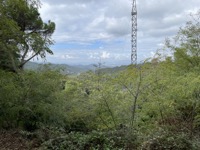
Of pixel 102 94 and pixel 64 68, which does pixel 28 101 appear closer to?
pixel 102 94

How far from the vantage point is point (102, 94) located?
929cm

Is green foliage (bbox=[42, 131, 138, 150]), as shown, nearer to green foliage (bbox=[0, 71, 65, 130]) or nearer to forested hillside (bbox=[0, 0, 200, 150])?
forested hillside (bbox=[0, 0, 200, 150])

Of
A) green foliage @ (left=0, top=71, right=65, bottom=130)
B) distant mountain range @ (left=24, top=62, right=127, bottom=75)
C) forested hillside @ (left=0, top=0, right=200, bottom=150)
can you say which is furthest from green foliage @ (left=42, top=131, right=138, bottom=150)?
distant mountain range @ (left=24, top=62, right=127, bottom=75)

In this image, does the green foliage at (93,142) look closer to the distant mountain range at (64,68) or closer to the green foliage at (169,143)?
the green foliage at (169,143)

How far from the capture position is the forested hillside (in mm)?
7762

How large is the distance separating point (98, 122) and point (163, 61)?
3.65 meters

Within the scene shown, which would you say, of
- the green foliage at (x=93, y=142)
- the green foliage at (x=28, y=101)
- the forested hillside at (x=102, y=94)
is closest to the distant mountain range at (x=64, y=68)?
the forested hillside at (x=102, y=94)

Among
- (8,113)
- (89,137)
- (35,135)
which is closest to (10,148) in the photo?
(35,135)


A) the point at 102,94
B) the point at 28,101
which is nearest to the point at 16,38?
the point at 28,101

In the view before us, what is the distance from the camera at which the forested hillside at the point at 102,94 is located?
7.76 m

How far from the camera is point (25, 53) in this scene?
10.3 m

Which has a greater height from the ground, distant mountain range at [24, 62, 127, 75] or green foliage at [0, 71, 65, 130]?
distant mountain range at [24, 62, 127, 75]

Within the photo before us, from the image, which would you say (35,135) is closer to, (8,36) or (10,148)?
(10,148)

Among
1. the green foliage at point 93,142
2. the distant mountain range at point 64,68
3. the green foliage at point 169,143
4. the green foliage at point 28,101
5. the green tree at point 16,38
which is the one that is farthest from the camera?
the distant mountain range at point 64,68
